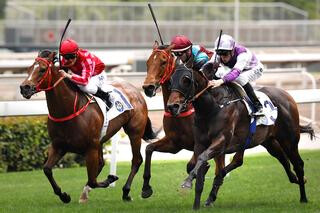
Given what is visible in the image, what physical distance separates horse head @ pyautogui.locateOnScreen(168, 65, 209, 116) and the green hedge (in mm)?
4780

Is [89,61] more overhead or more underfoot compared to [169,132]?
more overhead

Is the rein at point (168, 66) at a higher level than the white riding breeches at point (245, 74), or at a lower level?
higher

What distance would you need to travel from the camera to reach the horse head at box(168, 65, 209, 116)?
9181mm

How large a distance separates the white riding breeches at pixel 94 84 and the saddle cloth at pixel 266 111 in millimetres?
1582

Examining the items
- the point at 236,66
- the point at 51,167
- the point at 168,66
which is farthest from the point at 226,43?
the point at 51,167

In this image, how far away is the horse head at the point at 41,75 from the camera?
9.70m

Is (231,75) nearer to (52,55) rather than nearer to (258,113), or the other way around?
(258,113)

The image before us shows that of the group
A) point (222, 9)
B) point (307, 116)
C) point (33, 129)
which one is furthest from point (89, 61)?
point (222, 9)

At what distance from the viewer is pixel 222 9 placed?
36.2 metres

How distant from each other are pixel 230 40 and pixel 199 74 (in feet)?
2.02

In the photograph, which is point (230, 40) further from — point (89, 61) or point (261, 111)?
point (89, 61)

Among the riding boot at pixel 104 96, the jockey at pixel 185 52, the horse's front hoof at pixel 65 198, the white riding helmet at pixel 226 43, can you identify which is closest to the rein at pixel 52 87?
the riding boot at pixel 104 96

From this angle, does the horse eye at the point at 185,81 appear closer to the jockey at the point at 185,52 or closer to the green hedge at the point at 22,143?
the jockey at the point at 185,52

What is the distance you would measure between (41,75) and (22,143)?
4041 mm
